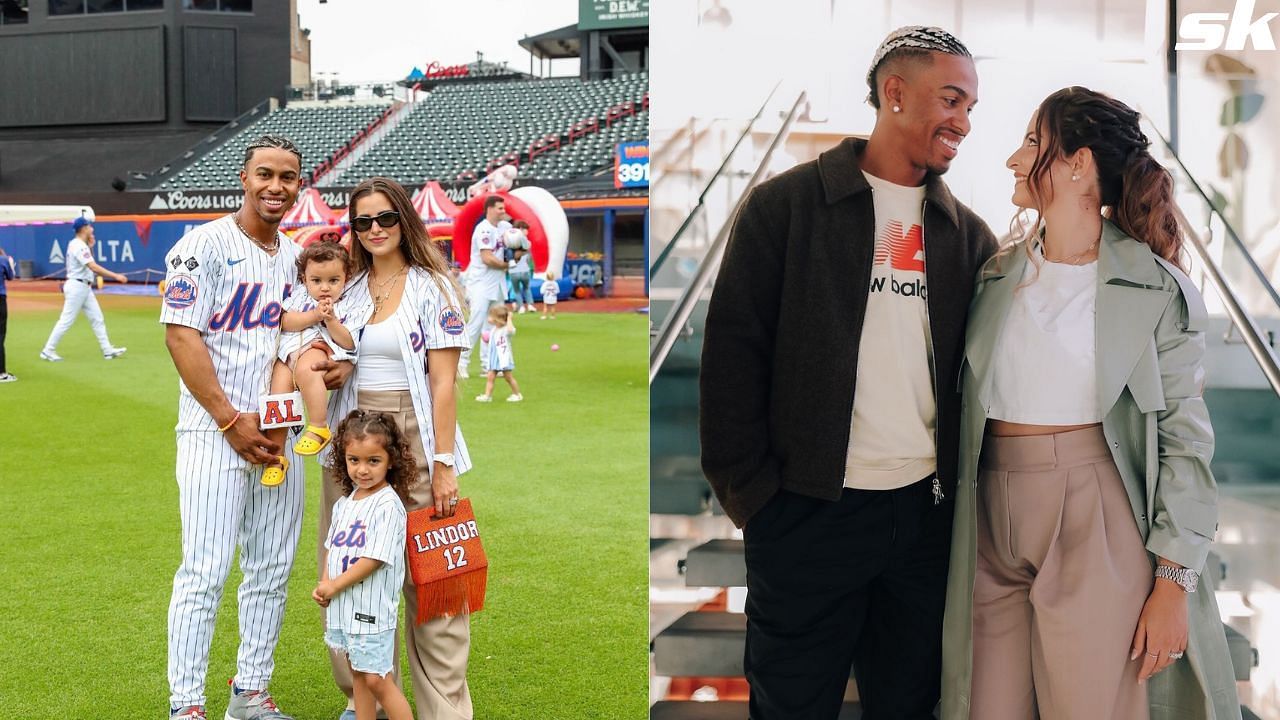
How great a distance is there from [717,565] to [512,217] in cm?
1188

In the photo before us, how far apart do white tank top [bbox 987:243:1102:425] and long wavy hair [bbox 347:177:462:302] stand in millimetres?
1489

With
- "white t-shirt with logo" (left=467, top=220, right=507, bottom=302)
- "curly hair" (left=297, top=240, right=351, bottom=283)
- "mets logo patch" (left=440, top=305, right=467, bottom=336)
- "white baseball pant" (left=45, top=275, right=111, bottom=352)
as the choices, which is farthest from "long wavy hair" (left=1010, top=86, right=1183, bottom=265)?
"white baseball pant" (left=45, top=275, right=111, bottom=352)

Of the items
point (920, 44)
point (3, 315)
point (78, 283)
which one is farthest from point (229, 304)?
point (78, 283)

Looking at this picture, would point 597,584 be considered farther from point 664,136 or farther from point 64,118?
point 64,118

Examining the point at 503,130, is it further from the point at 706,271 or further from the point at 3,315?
the point at 706,271

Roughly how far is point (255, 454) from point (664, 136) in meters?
1.41

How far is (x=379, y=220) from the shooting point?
285 cm

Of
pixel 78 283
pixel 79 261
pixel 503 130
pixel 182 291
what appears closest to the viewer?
pixel 182 291

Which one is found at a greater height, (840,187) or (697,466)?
(840,187)

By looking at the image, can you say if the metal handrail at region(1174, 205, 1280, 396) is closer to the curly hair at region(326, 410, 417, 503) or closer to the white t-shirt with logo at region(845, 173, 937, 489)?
the white t-shirt with logo at region(845, 173, 937, 489)

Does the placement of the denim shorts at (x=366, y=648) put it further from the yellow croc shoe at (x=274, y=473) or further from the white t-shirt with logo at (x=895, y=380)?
the white t-shirt with logo at (x=895, y=380)

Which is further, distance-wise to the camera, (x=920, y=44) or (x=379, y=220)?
(x=379, y=220)

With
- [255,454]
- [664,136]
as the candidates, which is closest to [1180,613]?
[664,136]

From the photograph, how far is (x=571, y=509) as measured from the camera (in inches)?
225
